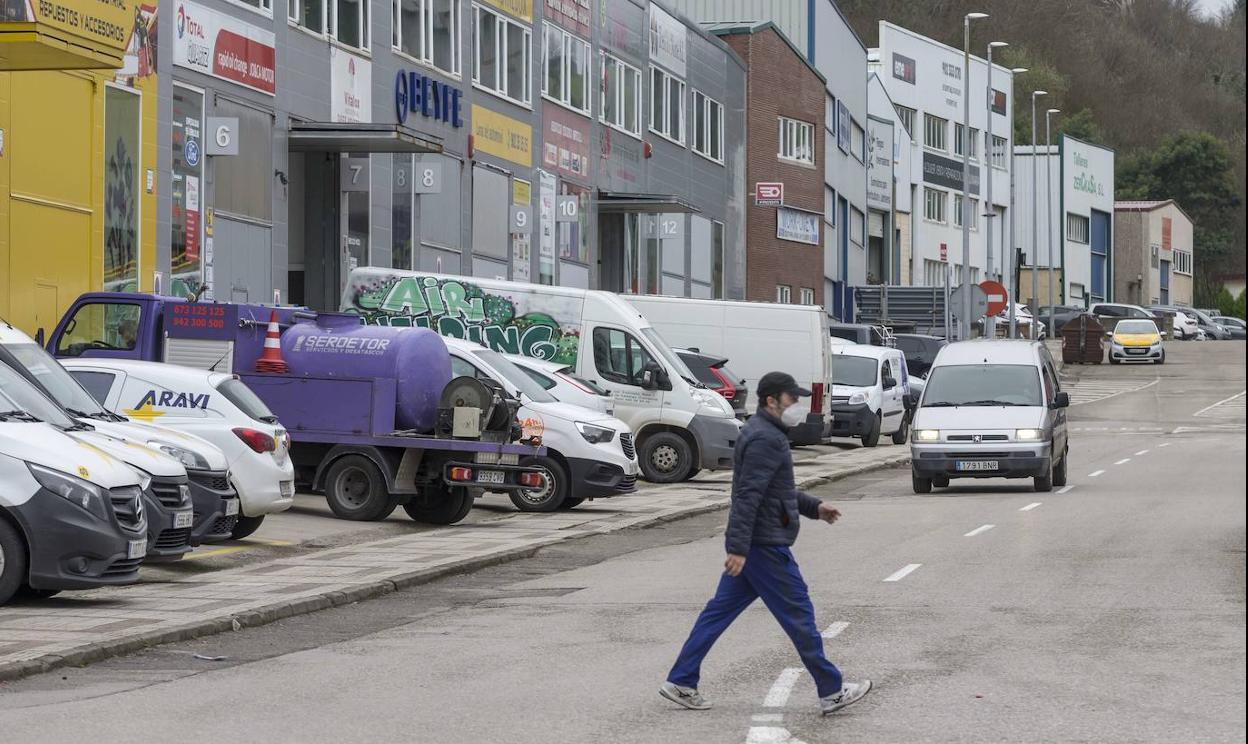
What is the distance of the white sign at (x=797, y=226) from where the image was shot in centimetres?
6359

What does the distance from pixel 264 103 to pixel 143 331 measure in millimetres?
9725

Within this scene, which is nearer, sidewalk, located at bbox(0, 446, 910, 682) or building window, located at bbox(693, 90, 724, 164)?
sidewalk, located at bbox(0, 446, 910, 682)

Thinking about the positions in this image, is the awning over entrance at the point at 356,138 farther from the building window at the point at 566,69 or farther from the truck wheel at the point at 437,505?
the building window at the point at 566,69

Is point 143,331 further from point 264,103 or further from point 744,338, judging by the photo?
point 744,338

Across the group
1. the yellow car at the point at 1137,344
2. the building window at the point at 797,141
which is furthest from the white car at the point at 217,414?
the yellow car at the point at 1137,344

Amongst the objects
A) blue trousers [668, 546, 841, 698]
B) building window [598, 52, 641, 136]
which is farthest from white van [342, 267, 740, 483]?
building window [598, 52, 641, 136]

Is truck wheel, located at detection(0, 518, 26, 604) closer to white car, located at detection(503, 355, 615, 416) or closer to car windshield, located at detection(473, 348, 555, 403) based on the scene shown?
car windshield, located at detection(473, 348, 555, 403)

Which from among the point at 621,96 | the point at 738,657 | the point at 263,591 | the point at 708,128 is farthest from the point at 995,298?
the point at 738,657

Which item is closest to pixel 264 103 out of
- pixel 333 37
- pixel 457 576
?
pixel 333 37

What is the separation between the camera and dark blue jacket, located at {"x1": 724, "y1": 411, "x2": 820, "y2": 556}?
30.8 ft

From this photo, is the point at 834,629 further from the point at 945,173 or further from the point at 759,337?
the point at 945,173

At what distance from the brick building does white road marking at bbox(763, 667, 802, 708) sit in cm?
5141

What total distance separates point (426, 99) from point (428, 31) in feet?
4.40

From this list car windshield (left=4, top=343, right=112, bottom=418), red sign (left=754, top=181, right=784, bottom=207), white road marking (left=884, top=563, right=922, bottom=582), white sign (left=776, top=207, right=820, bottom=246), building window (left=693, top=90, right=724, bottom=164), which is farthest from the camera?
white sign (left=776, top=207, right=820, bottom=246)
